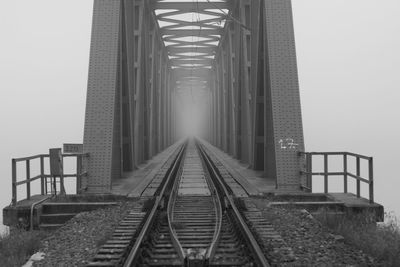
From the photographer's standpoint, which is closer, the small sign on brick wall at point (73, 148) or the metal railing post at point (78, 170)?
the metal railing post at point (78, 170)

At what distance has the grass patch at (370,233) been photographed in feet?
17.5

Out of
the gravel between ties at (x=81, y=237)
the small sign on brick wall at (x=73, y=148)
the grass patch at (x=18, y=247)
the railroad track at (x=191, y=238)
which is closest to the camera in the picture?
the railroad track at (x=191, y=238)

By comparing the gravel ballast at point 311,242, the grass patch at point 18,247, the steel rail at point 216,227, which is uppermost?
the steel rail at point 216,227

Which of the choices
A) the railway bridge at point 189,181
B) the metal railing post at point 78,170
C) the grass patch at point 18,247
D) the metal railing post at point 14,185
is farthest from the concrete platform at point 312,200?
the metal railing post at point 14,185

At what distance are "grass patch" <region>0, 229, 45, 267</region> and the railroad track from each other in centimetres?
132

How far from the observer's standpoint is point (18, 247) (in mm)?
6211

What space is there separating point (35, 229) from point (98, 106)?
11.8 ft

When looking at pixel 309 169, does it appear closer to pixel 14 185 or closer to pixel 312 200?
pixel 312 200

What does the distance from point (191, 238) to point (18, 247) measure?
250 cm

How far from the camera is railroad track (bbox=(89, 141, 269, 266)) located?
4971mm

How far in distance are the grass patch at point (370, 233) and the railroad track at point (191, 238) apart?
4.87 feet

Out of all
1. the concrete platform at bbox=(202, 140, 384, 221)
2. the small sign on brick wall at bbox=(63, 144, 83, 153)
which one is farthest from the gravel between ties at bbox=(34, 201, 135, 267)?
the concrete platform at bbox=(202, 140, 384, 221)

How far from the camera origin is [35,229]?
810 cm

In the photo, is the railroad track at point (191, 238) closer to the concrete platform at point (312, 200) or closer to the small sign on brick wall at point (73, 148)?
the concrete platform at point (312, 200)
